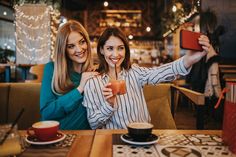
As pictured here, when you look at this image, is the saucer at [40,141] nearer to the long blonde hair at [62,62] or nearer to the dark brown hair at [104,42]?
the long blonde hair at [62,62]

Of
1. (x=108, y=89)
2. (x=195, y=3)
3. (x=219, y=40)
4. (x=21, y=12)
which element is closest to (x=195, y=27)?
(x=195, y=3)

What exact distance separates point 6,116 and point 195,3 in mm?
5907

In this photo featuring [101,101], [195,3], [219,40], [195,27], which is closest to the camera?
[101,101]

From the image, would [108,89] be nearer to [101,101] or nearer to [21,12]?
[101,101]

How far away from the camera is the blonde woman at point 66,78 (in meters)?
1.95

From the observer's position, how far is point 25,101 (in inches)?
107

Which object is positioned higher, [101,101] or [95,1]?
[95,1]

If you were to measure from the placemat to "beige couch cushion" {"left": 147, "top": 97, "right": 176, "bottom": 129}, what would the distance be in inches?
52.6

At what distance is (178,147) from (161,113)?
138 centimetres

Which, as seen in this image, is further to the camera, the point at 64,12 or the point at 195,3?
the point at 64,12

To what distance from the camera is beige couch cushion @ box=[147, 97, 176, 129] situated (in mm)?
2539

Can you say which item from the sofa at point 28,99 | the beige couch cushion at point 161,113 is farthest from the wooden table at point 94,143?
the sofa at point 28,99

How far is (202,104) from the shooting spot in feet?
7.13

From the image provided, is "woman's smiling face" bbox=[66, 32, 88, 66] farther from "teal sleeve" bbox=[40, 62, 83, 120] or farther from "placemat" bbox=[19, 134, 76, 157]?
"placemat" bbox=[19, 134, 76, 157]
